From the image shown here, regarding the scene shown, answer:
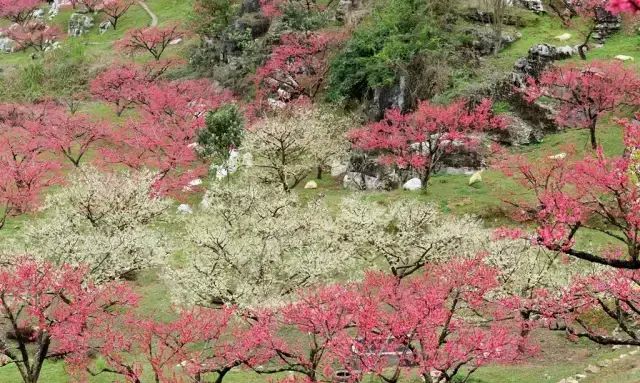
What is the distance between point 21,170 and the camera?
46531 mm

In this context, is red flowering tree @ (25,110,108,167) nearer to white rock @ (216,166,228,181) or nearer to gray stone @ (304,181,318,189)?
white rock @ (216,166,228,181)

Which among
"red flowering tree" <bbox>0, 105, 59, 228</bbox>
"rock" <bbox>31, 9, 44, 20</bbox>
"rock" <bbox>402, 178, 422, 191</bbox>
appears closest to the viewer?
"rock" <bbox>402, 178, 422, 191</bbox>

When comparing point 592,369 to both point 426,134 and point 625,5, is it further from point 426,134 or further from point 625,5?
point 426,134

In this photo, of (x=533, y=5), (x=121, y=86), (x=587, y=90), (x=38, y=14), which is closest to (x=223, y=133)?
(x=587, y=90)

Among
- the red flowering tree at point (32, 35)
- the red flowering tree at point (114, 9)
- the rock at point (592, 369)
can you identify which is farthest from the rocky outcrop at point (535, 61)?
the red flowering tree at point (32, 35)

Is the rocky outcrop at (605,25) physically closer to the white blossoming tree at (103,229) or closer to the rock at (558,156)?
the rock at (558,156)

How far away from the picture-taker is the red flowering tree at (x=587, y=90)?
1588 inches

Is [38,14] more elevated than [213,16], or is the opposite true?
[213,16]

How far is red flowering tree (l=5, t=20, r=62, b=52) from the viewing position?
298 ft

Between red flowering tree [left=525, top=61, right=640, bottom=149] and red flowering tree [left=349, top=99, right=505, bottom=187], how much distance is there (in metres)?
4.48

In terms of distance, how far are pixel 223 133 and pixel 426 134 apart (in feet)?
52.2

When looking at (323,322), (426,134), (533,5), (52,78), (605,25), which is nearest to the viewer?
(323,322)

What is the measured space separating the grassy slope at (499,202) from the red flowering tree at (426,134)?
219cm

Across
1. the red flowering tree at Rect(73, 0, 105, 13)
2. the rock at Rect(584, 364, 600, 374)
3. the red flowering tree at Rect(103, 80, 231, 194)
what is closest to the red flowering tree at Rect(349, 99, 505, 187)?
the red flowering tree at Rect(103, 80, 231, 194)
